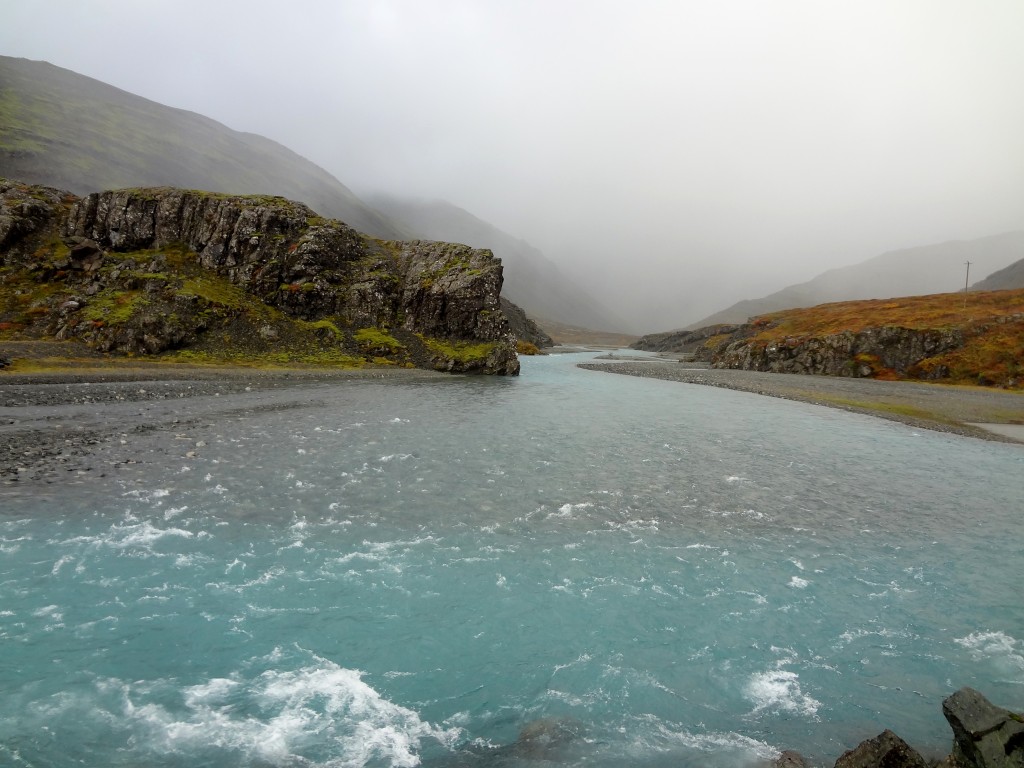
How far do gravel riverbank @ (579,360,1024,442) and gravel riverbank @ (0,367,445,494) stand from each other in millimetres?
61276

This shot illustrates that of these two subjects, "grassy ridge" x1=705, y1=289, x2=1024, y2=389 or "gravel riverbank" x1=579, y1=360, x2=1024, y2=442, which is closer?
"gravel riverbank" x1=579, y1=360, x2=1024, y2=442

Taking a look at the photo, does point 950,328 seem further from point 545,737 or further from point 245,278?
point 245,278

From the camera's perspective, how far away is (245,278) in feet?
295

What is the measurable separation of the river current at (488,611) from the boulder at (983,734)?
255cm

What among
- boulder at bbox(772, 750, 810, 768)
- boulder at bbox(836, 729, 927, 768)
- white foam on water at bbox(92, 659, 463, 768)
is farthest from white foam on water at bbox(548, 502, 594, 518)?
boulder at bbox(836, 729, 927, 768)

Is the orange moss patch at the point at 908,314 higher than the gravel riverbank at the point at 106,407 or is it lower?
higher

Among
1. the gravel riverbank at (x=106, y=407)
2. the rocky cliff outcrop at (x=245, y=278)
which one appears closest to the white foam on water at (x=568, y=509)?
the gravel riverbank at (x=106, y=407)

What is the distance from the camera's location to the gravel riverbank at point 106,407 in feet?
92.8

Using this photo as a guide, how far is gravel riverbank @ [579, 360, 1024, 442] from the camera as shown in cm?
5219

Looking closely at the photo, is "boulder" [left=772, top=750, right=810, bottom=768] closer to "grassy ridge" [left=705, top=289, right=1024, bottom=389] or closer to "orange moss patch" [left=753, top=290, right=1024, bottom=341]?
"grassy ridge" [left=705, top=289, right=1024, bottom=389]

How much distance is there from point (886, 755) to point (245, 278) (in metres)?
100

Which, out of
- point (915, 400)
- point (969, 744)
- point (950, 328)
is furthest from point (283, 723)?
point (950, 328)

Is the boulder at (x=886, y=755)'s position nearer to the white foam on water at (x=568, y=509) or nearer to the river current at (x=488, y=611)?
the river current at (x=488, y=611)

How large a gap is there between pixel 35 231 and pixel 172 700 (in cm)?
10821
